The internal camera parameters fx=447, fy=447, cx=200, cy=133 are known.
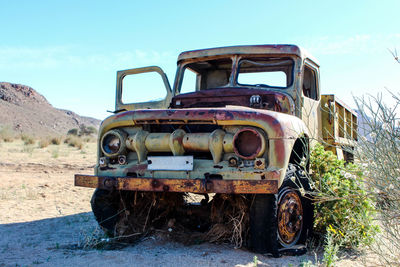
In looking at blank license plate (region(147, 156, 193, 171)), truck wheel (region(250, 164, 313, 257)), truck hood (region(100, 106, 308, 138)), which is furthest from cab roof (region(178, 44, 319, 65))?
blank license plate (region(147, 156, 193, 171))

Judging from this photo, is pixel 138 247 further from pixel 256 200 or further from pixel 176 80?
pixel 176 80

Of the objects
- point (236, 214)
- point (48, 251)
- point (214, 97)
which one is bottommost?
point (48, 251)

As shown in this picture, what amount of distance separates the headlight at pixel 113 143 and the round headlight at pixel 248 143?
1279mm

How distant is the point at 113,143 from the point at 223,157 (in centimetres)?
128

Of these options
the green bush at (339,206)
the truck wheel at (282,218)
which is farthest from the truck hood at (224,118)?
the green bush at (339,206)

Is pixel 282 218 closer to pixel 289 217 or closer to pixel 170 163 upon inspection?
pixel 289 217

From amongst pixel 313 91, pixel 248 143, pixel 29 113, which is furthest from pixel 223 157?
pixel 29 113

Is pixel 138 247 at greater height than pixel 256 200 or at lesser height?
lesser

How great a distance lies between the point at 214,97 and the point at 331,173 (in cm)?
164

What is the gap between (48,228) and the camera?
18.8 feet

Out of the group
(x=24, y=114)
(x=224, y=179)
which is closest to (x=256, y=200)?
(x=224, y=179)

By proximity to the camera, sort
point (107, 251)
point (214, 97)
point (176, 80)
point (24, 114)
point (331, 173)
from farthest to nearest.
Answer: point (24, 114)
point (176, 80)
point (214, 97)
point (331, 173)
point (107, 251)

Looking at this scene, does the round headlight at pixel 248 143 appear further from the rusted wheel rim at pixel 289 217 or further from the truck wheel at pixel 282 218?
the rusted wheel rim at pixel 289 217

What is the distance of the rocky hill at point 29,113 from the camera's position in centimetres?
5006
